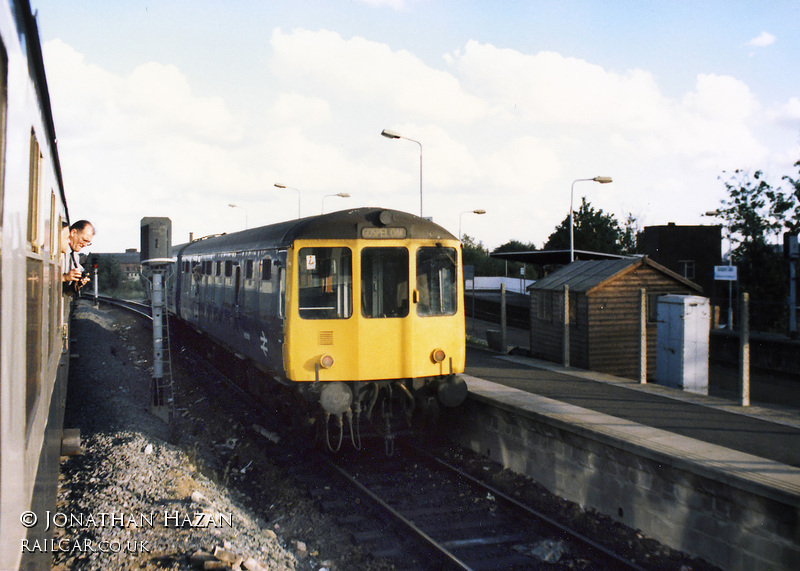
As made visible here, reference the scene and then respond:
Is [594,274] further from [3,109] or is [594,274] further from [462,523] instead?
[3,109]

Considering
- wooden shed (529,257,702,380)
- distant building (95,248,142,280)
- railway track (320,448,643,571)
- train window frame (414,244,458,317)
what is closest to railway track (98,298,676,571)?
railway track (320,448,643,571)

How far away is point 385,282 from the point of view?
8.38 metres

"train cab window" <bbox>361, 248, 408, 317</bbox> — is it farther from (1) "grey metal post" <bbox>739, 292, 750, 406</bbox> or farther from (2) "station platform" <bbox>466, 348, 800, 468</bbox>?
(1) "grey metal post" <bbox>739, 292, 750, 406</bbox>

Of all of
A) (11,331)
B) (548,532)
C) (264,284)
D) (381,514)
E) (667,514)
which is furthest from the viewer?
(264,284)

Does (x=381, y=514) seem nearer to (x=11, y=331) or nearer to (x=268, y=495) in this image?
(x=268, y=495)

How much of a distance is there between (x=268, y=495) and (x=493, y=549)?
2926 millimetres

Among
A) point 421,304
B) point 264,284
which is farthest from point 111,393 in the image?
point 421,304

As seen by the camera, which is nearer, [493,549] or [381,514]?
[493,549]

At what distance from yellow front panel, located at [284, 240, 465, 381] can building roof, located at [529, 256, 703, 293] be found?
20.5ft

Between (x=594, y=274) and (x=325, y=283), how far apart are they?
26.5 feet

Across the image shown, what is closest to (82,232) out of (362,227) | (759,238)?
(362,227)

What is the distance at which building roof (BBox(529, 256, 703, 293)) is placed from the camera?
13.7 m

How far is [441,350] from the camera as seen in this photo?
28.2 feet

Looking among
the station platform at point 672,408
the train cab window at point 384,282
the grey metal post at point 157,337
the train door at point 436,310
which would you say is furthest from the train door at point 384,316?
the grey metal post at point 157,337
